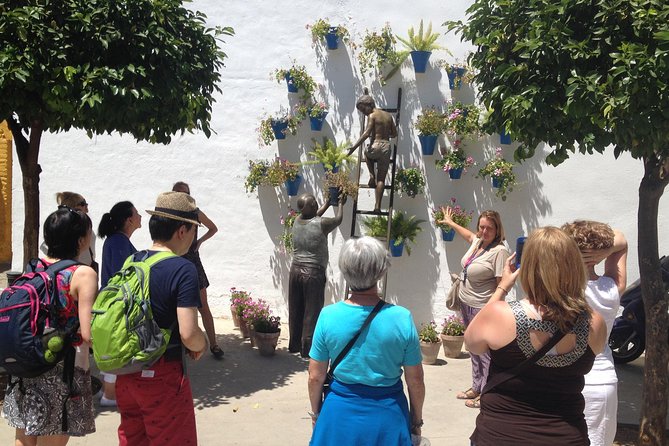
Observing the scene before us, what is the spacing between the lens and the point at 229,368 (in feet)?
23.7

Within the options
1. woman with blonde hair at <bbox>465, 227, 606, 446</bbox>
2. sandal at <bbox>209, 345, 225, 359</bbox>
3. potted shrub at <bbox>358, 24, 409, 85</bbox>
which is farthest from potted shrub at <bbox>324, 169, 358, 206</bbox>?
woman with blonde hair at <bbox>465, 227, 606, 446</bbox>

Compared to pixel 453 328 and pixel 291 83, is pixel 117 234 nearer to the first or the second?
pixel 291 83

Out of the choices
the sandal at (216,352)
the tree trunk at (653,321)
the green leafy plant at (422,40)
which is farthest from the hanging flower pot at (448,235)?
the tree trunk at (653,321)

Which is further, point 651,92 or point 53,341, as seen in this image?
point 651,92

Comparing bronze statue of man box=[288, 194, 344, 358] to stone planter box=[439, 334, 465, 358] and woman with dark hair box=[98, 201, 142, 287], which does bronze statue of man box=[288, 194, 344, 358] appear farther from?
woman with dark hair box=[98, 201, 142, 287]

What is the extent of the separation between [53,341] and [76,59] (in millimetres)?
2673

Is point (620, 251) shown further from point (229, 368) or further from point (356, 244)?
point (229, 368)

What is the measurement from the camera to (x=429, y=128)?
805cm

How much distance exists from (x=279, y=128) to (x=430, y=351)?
308cm

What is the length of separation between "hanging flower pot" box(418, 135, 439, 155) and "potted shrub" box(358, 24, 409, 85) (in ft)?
2.66

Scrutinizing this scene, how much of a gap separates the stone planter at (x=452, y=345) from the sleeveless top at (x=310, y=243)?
1.53 meters

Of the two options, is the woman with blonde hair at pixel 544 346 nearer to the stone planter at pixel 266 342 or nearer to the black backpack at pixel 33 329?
the black backpack at pixel 33 329

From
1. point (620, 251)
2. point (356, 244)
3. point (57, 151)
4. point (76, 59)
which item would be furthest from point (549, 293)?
point (57, 151)

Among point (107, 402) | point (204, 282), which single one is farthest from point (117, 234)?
point (204, 282)
